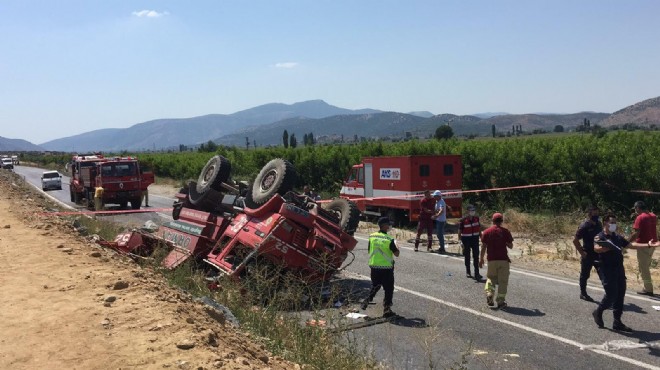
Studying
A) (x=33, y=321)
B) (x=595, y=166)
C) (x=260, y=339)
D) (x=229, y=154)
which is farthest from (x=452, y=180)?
(x=229, y=154)

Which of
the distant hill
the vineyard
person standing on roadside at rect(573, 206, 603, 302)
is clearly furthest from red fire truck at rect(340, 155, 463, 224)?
Answer: the distant hill

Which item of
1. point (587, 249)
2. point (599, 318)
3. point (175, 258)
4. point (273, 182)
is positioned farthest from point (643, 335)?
point (175, 258)

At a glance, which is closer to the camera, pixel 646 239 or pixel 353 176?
pixel 646 239

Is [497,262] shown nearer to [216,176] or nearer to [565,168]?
[216,176]

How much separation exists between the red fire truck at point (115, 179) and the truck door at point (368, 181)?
444 inches

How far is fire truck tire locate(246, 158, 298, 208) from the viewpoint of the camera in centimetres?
1002

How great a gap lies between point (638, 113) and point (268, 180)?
688ft

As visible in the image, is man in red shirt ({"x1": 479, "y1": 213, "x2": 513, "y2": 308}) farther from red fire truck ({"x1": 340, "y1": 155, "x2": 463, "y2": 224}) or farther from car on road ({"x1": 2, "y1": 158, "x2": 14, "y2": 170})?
car on road ({"x1": 2, "y1": 158, "x2": 14, "y2": 170})

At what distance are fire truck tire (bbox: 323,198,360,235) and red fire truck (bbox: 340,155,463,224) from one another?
6.25 metres

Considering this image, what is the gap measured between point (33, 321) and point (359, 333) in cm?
398

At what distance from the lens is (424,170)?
18500 millimetres

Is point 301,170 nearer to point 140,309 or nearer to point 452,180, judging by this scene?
point 452,180

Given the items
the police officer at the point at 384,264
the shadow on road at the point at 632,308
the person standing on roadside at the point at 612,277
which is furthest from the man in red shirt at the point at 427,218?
the person standing on roadside at the point at 612,277

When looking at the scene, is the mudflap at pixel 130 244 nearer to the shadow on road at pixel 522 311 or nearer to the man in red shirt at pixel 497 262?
the man in red shirt at pixel 497 262
